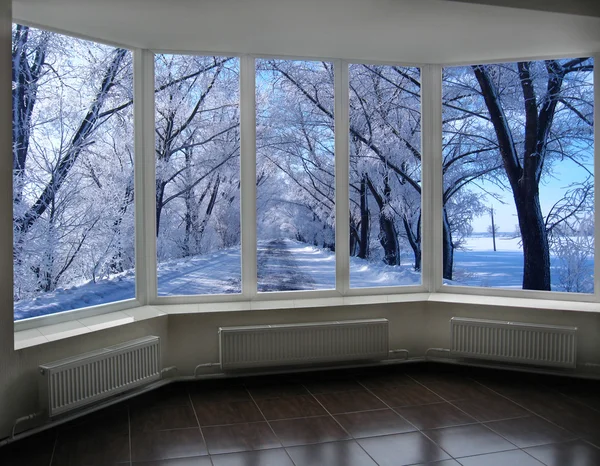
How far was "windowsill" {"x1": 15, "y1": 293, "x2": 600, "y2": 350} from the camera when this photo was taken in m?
3.96

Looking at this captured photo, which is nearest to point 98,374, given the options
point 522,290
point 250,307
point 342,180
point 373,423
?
point 250,307

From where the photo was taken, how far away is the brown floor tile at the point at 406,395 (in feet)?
13.8

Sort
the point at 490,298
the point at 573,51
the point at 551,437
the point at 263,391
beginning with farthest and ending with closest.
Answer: the point at 490,298
the point at 573,51
the point at 263,391
the point at 551,437

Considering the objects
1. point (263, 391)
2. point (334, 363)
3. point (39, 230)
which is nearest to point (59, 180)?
point (39, 230)

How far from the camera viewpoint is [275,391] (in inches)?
175

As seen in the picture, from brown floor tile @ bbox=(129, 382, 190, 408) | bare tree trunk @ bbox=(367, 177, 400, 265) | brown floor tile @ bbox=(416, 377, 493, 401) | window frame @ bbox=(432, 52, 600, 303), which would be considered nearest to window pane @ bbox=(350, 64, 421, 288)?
bare tree trunk @ bbox=(367, 177, 400, 265)

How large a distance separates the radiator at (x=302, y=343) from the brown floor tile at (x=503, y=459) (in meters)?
1.65

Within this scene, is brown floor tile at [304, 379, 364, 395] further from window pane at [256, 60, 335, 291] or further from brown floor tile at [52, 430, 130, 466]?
brown floor tile at [52, 430, 130, 466]

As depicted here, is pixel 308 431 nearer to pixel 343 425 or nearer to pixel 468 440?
pixel 343 425

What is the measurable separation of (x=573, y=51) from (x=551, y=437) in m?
3.14

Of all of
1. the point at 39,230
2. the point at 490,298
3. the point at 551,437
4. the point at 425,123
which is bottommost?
the point at 551,437

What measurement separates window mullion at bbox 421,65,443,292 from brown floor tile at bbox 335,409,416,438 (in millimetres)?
1737

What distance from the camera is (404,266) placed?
535 cm

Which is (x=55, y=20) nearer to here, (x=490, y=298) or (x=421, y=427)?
(x=421, y=427)
